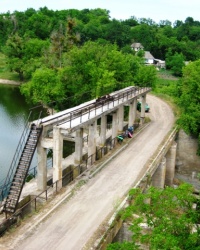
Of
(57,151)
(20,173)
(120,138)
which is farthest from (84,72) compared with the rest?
(20,173)

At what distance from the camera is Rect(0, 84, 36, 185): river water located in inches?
1415

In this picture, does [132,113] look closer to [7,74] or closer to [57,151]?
[57,151]

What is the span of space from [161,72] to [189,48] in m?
15.9

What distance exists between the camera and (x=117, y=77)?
154 feet

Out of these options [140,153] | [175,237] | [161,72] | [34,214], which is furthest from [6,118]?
[161,72]

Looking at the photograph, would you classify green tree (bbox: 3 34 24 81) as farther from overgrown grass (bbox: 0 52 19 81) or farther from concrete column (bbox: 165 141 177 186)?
concrete column (bbox: 165 141 177 186)

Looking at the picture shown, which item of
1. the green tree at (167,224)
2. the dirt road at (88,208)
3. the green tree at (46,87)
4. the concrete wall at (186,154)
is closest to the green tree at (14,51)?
the green tree at (46,87)

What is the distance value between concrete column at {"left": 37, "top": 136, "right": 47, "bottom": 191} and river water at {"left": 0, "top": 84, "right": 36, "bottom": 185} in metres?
8.35

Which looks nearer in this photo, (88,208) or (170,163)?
(88,208)

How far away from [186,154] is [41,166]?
2242 cm

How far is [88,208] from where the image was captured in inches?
819

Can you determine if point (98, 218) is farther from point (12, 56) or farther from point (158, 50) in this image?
point (158, 50)

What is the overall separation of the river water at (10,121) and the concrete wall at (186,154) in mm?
16925

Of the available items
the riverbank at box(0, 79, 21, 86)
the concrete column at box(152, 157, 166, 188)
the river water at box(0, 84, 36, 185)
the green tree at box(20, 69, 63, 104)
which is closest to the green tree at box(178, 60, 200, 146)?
the concrete column at box(152, 157, 166, 188)
